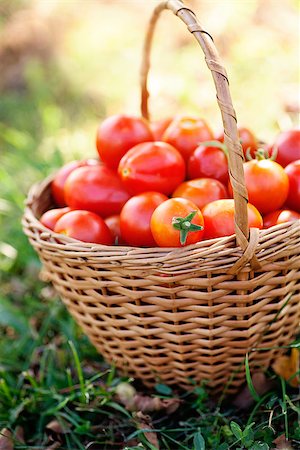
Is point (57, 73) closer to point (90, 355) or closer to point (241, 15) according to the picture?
point (241, 15)

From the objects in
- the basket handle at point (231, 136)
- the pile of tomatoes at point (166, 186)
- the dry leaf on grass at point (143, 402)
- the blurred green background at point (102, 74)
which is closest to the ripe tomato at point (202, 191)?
the pile of tomatoes at point (166, 186)

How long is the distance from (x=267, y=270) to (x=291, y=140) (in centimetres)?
47

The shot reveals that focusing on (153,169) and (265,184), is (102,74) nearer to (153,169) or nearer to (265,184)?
(153,169)

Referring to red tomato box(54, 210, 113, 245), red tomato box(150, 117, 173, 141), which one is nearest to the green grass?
red tomato box(54, 210, 113, 245)

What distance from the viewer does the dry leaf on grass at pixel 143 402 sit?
1431mm

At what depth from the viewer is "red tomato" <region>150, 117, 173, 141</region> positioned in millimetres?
1741

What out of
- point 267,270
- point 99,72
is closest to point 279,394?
point 267,270

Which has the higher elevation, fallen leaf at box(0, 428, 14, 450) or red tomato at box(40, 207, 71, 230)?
red tomato at box(40, 207, 71, 230)

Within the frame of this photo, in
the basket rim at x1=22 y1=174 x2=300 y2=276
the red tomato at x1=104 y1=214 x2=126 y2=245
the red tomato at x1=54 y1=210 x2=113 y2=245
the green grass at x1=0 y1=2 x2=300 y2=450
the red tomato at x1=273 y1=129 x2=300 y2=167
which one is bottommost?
the green grass at x1=0 y1=2 x2=300 y2=450

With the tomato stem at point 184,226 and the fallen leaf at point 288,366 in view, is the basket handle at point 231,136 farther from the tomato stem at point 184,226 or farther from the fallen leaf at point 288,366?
the fallen leaf at point 288,366

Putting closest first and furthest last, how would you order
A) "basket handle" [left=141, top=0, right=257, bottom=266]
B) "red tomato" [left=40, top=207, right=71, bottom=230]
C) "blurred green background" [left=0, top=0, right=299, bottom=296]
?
"basket handle" [left=141, top=0, right=257, bottom=266] → "red tomato" [left=40, top=207, right=71, bottom=230] → "blurred green background" [left=0, top=0, right=299, bottom=296]

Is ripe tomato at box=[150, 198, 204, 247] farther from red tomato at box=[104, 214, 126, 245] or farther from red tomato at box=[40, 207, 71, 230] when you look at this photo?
red tomato at box=[40, 207, 71, 230]

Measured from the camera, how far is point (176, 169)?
4.88 feet

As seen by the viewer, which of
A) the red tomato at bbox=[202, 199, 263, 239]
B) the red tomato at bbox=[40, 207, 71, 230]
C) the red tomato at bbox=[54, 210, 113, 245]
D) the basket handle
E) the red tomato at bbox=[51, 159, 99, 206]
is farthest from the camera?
the red tomato at bbox=[51, 159, 99, 206]
